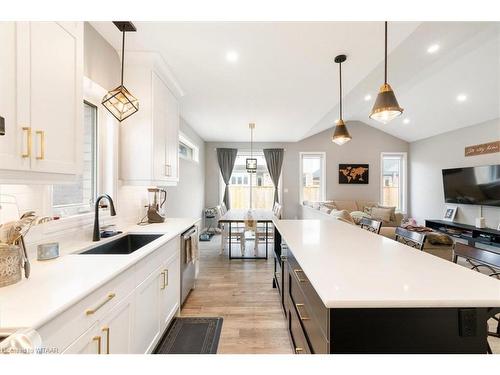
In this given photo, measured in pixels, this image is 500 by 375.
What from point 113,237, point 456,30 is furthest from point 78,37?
point 456,30

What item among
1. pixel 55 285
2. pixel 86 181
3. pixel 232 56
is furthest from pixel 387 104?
pixel 86 181

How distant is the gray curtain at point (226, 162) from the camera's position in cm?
691

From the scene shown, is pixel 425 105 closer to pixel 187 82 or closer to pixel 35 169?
pixel 187 82

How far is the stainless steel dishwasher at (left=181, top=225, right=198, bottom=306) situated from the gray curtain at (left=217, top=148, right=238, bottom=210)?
13.2ft

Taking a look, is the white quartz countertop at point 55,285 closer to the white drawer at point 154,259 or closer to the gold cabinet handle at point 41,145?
the white drawer at point 154,259

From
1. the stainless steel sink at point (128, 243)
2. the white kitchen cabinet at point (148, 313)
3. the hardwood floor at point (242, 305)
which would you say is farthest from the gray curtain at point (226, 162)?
the white kitchen cabinet at point (148, 313)

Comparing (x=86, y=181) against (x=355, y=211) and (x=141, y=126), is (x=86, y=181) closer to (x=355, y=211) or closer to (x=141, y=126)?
(x=141, y=126)

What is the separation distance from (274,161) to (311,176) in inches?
50.3

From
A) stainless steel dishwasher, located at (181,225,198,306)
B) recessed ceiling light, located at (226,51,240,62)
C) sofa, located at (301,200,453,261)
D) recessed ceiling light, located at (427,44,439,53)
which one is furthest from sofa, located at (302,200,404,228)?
recessed ceiling light, located at (226,51,240,62)

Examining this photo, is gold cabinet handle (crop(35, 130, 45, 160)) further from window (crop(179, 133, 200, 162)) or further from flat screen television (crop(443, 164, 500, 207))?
flat screen television (crop(443, 164, 500, 207))

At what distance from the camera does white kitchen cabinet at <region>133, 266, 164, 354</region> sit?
4.79 feet

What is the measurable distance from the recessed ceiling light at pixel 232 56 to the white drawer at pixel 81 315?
218cm

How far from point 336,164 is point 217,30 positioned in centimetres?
592

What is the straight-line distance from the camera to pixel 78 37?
4.36ft
